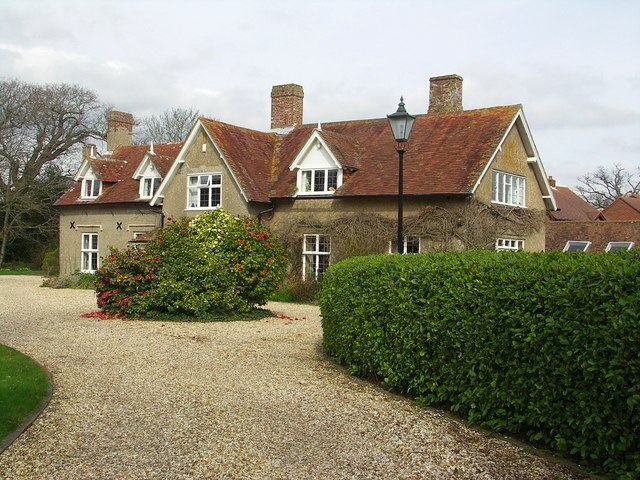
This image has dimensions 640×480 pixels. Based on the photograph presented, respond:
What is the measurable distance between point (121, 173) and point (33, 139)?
1774 cm

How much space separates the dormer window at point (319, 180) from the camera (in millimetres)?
26250

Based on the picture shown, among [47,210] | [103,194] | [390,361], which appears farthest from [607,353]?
[47,210]

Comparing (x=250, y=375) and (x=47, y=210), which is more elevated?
(x=47, y=210)

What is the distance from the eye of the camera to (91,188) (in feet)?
111

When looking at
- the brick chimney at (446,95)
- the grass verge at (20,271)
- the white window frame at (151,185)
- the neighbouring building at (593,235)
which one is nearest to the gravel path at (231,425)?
the brick chimney at (446,95)

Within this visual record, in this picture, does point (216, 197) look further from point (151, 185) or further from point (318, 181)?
point (151, 185)

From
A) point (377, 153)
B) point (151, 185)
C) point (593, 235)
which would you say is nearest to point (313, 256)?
point (377, 153)

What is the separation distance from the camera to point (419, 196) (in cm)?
2392

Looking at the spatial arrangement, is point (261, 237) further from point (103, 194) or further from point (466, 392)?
point (103, 194)

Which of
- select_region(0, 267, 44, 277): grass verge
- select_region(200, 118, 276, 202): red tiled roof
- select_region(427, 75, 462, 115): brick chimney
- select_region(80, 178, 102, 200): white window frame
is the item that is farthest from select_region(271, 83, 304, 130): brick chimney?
select_region(0, 267, 44, 277): grass verge

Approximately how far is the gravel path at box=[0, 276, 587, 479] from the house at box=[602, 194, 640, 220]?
1661 inches

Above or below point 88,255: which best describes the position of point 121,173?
above

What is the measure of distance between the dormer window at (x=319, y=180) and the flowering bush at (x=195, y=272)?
7.76 meters

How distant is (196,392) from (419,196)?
1571cm
